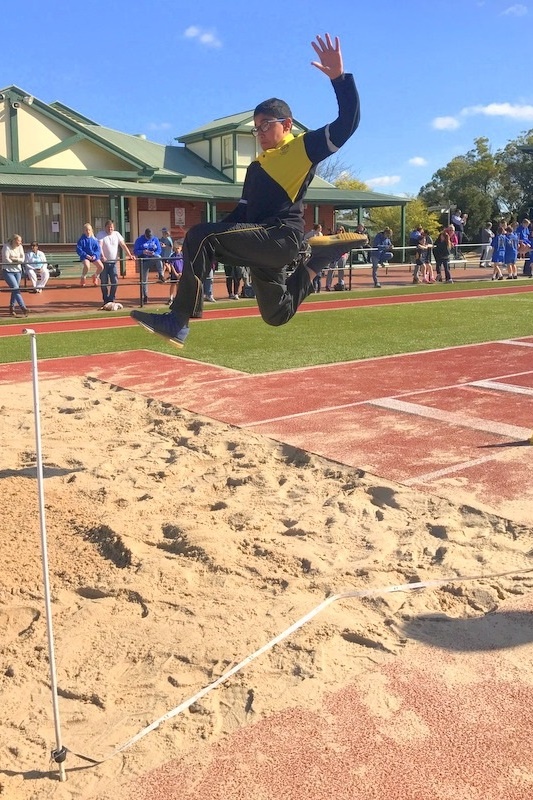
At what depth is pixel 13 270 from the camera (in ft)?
57.3

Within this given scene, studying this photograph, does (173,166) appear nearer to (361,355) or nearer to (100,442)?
(361,355)

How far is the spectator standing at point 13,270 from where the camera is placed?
57.2 ft

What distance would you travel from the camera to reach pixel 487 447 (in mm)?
6508

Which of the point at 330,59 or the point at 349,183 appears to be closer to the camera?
the point at 330,59

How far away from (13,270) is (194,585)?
49.1 ft

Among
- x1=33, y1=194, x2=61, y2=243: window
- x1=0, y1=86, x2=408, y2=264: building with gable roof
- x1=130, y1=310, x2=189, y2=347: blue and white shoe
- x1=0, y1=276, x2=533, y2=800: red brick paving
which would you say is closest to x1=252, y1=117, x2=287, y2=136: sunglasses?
x1=130, y1=310, x2=189, y2=347: blue and white shoe

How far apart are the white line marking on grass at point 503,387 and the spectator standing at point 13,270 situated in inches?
457

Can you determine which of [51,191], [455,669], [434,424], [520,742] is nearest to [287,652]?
[455,669]

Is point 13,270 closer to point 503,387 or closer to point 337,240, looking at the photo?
point 503,387

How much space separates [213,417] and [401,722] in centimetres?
514

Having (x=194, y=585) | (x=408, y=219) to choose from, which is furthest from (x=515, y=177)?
(x=194, y=585)

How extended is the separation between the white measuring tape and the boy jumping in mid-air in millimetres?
2274

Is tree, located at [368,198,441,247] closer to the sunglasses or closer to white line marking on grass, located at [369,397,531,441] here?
white line marking on grass, located at [369,397,531,441]

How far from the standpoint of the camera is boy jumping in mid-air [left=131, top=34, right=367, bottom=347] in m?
4.80
